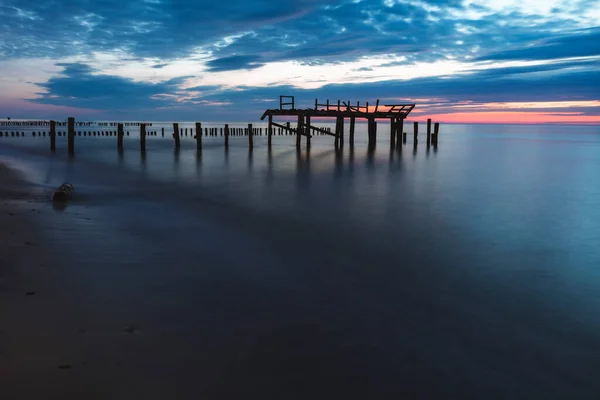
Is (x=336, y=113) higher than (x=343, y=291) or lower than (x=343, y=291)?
higher

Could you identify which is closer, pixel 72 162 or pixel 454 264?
pixel 454 264

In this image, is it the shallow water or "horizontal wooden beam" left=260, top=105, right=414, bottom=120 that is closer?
the shallow water

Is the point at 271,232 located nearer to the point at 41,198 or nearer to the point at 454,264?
the point at 454,264

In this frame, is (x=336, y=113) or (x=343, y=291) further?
(x=336, y=113)

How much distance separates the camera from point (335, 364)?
12.1ft

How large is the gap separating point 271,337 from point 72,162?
22.0 meters

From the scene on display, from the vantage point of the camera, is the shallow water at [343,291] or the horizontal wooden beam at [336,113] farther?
the horizontal wooden beam at [336,113]

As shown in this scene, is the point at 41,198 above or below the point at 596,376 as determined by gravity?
above

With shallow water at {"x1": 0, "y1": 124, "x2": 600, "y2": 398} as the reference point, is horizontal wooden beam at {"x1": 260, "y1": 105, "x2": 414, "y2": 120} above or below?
above

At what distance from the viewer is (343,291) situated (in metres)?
5.46

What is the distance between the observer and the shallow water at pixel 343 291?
3.58 meters

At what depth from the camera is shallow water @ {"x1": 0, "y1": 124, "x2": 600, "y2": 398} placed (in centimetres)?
358

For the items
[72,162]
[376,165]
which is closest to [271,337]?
[376,165]

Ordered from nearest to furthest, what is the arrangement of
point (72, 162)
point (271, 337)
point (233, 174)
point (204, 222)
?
point (271, 337)
point (204, 222)
point (233, 174)
point (72, 162)
